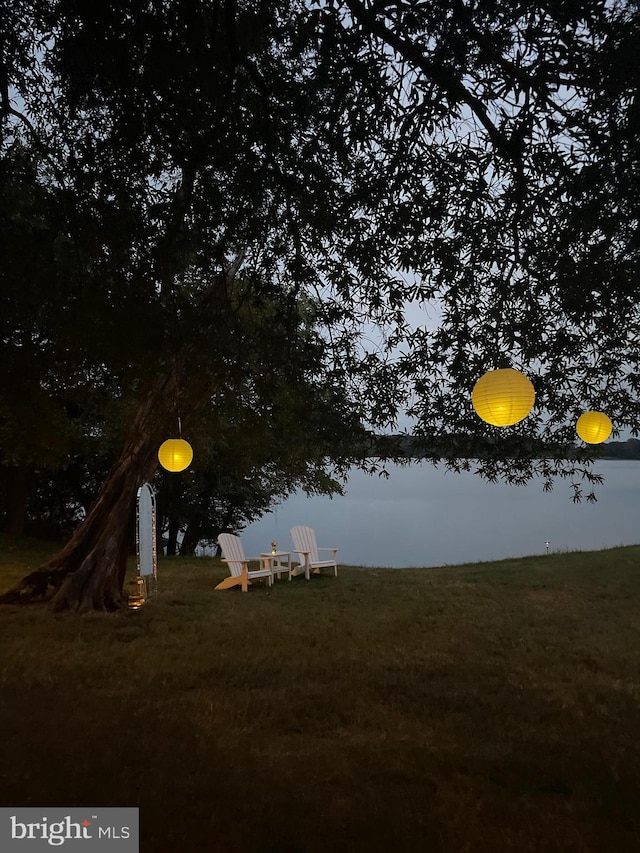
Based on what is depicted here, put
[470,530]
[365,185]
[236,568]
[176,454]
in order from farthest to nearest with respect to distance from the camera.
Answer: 1. [470,530]
2. [236,568]
3. [176,454]
4. [365,185]

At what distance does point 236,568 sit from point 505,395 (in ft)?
21.0

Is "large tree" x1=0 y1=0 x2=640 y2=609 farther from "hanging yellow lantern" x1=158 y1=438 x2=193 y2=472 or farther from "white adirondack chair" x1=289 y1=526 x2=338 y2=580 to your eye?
"white adirondack chair" x1=289 y1=526 x2=338 y2=580

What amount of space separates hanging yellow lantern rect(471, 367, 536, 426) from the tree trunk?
4469mm

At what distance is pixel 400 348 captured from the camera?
15.3ft

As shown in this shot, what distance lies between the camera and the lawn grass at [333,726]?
2.55 m

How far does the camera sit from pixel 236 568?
8977 mm

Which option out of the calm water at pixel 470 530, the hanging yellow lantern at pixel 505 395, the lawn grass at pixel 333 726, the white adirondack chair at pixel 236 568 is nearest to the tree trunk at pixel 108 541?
the lawn grass at pixel 333 726

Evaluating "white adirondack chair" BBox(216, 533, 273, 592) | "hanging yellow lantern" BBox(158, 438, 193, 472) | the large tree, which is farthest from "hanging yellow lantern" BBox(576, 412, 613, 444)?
"white adirondack chair" BBox(216, 533, 273, 592)

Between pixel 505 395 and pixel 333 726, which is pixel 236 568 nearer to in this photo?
pixel 333 726

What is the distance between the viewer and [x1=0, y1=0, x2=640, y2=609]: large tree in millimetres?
3459

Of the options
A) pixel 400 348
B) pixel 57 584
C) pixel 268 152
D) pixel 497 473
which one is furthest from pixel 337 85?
pixel 57 584

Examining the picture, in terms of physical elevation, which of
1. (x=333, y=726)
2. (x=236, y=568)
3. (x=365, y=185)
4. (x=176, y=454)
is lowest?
(x=333, y=726)

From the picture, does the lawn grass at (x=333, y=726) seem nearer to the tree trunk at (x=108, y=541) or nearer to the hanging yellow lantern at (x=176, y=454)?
the tree trunk at (x=108, y=541)

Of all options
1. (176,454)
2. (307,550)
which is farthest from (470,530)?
(176,454)
